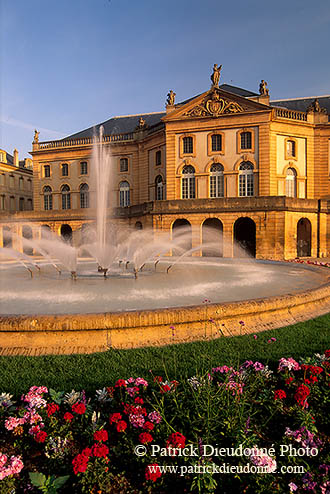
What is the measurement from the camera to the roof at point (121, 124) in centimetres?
4489

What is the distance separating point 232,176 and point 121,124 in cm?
2178

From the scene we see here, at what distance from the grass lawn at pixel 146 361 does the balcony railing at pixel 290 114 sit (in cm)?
3237

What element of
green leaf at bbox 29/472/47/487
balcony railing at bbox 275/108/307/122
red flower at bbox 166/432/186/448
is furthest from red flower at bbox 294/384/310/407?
balcony railing at bbox 275/108/307/122

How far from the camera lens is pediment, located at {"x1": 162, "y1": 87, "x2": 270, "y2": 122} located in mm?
31406

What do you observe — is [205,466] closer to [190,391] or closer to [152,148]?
[190,391]

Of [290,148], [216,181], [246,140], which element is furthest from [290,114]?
[216,181]

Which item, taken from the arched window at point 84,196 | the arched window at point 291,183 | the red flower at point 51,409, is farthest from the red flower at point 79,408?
the arched window at point 84,196

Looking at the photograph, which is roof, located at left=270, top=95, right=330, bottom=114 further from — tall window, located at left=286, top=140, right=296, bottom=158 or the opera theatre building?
tall window, located at left=286, top=140, right=296, bottom=158

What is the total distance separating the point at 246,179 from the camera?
33031 millimetres

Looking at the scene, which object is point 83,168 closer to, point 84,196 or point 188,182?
point 84,196

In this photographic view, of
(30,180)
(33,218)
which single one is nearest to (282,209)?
(33,218)

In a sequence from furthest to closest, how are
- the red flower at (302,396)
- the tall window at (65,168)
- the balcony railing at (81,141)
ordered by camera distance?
the tall window at (65,168) < the balcony railing at (81,141) < the red flower at (302,396)

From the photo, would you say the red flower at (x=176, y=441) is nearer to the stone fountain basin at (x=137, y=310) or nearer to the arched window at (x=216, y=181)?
the stone fountain basin at (x=137, y=310)

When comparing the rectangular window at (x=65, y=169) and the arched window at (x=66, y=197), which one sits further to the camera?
the arched window at (x=66, y=197)
